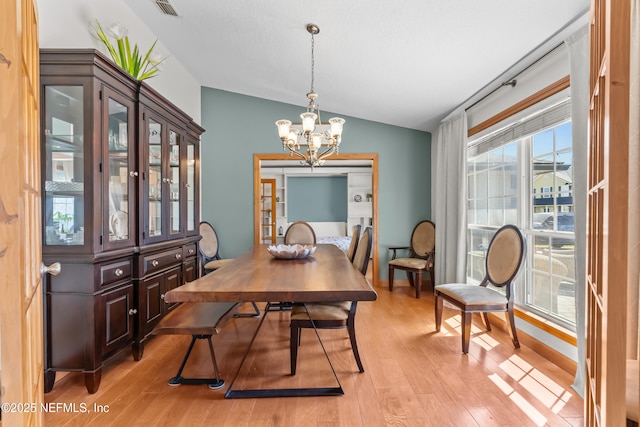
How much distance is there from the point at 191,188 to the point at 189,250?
0.68m

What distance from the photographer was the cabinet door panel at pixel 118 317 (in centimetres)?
195

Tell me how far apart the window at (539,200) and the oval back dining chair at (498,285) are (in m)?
0.26

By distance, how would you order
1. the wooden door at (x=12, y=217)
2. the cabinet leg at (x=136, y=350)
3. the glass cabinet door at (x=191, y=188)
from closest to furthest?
the wooden door at (x=12, y=217) < the cabinet leg at (x=136, y=350) < the glass cabinet door at (x=191, y=188)

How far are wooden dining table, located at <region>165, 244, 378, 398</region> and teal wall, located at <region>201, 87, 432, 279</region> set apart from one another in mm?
2330

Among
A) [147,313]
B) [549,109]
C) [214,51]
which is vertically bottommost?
[147,313]

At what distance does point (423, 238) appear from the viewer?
448cm

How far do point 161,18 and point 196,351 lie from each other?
300 cm

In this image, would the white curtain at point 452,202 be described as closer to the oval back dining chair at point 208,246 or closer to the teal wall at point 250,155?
the teal wall at point 250,155

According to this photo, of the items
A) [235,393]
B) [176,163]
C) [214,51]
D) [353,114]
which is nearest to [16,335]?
[235,393]

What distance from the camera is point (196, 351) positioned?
2441mm

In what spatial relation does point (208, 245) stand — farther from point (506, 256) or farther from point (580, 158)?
point (580, 158)

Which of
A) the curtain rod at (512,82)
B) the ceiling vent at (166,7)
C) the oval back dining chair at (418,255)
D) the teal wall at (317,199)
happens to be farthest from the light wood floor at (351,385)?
the teal wall at (317,199)

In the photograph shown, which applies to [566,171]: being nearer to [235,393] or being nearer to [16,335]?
[235,393]

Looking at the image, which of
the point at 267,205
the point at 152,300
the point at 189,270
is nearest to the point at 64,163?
the point at 152,300
